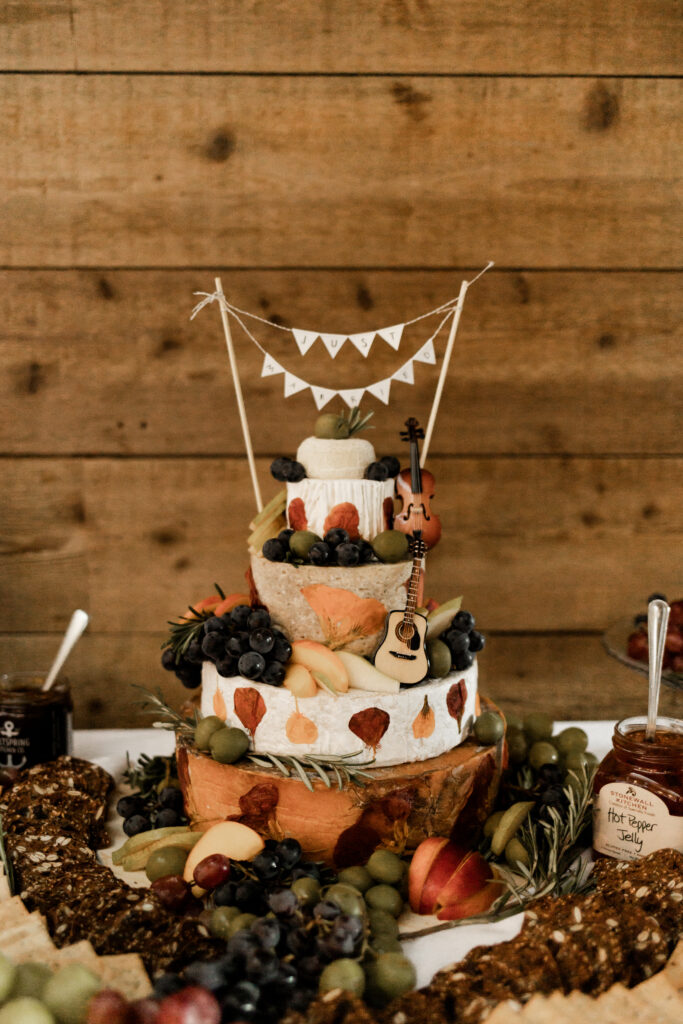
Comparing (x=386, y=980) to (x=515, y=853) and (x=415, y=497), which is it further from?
(x=415, y=497)

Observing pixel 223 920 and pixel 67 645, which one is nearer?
pixel 223 920

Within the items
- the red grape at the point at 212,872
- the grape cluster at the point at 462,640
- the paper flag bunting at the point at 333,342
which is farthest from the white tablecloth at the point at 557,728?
the paper flag bunting at the point at 333,342

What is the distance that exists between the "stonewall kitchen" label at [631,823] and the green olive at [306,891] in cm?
40

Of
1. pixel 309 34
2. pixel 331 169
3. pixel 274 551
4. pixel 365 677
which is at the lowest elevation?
pixel 365 677

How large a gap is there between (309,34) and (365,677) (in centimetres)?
126

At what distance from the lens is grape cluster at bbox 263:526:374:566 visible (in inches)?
45.4

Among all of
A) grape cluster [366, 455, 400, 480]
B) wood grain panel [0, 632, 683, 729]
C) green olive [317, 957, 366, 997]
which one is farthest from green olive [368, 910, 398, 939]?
wood grain panel [0, 632, 683, 729]

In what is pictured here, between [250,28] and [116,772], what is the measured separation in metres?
1.39

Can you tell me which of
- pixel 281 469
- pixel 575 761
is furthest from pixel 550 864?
pixel 281 469

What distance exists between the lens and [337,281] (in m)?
1.76

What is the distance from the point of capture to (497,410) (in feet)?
5.95

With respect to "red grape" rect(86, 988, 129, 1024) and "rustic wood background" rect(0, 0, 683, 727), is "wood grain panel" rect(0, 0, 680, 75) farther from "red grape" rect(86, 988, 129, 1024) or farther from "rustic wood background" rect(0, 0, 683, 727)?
"red grape" rect(86, 988, 129, 1024)

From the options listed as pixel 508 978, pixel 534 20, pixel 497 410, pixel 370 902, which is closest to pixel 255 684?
pixel 370 902

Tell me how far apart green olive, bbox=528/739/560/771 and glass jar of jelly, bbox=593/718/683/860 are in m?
0.21
